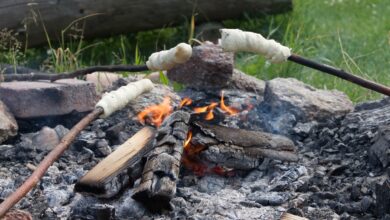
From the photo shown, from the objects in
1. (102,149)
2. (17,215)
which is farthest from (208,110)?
(17,215)

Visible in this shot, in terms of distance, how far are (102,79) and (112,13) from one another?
1646 mm

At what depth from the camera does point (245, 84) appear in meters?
4.05

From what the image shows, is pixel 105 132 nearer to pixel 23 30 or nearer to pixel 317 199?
pixel 317 199

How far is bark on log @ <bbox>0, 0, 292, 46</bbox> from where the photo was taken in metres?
5.41

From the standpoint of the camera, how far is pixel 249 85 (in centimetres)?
406

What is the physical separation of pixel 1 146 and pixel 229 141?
107 cm

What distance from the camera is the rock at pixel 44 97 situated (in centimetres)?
356

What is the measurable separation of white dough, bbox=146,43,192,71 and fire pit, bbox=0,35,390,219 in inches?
9.0

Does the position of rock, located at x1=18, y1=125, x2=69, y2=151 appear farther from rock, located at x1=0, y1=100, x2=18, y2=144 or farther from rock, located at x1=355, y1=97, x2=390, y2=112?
rock, located at x1=355, y1=97, x2=390, y2=112

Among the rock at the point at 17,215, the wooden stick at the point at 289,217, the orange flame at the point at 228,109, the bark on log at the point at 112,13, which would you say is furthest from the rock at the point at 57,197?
the bark on log at the point at 112,13

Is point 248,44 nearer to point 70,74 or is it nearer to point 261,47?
point 261,47

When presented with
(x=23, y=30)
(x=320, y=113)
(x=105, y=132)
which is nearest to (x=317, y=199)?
(x=320, y=113)

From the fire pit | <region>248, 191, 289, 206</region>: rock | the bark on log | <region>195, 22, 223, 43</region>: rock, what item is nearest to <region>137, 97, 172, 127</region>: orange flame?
the fire pit

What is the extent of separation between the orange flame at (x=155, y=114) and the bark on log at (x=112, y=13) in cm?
187
